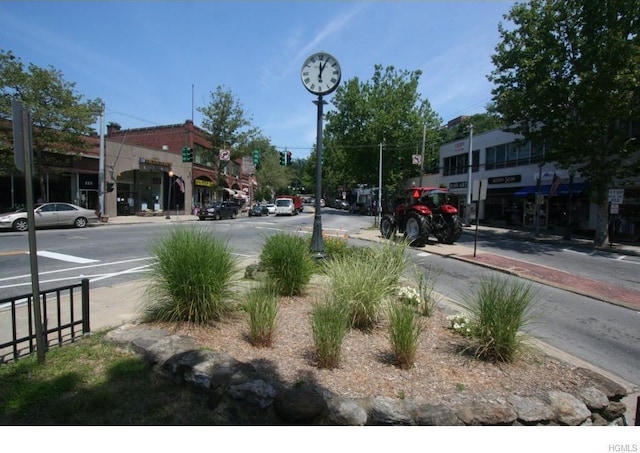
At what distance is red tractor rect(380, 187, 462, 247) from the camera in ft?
47.7

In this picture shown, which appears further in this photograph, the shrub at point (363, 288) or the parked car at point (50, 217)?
the parked car at point (50, 217)

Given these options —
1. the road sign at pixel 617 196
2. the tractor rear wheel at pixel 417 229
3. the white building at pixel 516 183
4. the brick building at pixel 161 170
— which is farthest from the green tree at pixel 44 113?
the road sign at pixel 617 196

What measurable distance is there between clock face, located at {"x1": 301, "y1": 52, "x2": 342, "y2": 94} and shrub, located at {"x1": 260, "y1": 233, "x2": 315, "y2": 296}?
388 cm

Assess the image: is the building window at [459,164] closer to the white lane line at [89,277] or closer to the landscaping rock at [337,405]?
the white lane line at [89,277]

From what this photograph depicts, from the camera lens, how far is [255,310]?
13.4 ft

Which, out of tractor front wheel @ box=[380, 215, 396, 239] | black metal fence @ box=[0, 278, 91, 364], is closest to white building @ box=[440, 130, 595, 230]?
tractor front wheel @ box=[380, 215, 396, 239]

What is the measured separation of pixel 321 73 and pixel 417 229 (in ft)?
26.5

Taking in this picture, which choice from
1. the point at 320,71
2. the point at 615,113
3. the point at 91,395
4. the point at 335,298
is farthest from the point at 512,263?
the point at 91,395

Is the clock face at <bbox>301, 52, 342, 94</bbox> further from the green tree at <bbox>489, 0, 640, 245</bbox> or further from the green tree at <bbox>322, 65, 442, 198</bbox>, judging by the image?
the green tree at <bbox>322, 65, 442, 198</bbox>

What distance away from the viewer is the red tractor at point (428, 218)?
14.5 metres

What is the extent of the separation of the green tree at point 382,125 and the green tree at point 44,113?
31255 millimetres

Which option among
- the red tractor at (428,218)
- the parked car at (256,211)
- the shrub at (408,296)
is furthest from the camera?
the parked car at (256,211)

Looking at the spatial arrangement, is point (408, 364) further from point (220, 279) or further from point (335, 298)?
point (220, 279)

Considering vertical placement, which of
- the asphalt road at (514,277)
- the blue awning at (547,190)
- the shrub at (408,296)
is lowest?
the asphalt road at (514,277)
